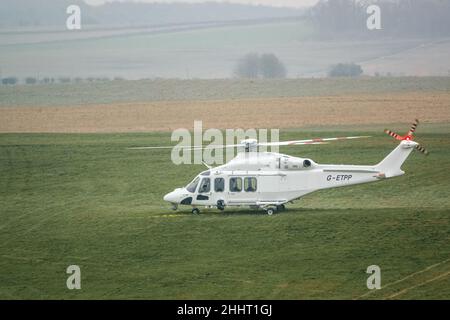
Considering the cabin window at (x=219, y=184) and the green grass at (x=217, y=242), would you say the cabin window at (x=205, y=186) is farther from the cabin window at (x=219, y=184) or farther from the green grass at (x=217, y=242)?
the green grass at (x=217, y=242)

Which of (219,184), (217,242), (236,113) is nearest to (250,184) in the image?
(219,184)

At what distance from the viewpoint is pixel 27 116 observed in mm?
72500

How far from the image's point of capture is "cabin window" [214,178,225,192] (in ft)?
102

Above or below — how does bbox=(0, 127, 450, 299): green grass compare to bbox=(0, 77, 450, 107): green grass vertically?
below

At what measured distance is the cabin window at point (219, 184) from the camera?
31.0 m

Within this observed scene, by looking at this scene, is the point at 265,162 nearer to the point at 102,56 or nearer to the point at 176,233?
the point at 176,233

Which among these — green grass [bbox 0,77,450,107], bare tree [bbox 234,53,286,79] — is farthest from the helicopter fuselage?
bare tree [bbox 234,53,286,79]

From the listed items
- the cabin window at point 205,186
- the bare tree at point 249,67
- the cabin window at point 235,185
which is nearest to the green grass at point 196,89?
the bare tree at point 249,67

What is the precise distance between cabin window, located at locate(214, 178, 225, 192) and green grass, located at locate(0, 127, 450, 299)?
905 millimetres

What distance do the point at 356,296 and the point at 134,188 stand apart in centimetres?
1741

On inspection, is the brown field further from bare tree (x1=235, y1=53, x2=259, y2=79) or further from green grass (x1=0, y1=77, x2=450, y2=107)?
bare tree (x1=235, y1=53, x2=259, y2=79)

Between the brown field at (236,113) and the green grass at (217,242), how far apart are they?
22.8 m

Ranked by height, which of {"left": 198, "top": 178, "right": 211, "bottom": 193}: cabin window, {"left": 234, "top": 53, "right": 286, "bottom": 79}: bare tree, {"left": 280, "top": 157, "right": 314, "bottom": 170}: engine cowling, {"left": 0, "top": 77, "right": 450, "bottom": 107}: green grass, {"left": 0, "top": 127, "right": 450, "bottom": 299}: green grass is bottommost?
{"left": 0, "top": 127, "right": 450, "bottom": 299}: green grass

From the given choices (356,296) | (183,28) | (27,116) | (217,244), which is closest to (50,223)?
(217,244)
